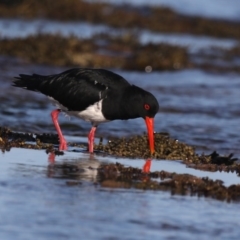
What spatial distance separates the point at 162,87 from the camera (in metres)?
19.9

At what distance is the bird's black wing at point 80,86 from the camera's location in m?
10.3

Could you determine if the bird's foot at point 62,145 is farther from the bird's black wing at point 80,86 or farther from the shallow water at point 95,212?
the shallow water at point 95,212

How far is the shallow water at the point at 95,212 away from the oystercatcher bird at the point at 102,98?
201cm

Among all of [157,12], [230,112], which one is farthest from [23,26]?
[230,112]

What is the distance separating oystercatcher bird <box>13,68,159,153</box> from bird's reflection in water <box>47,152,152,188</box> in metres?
1.20

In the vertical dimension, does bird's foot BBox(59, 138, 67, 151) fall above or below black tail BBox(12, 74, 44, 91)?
below

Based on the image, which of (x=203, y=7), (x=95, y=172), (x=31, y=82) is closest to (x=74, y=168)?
(x=95, y=172)

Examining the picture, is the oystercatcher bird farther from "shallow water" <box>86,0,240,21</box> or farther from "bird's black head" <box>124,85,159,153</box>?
"shallow water" <box>86,0,240,21</box>

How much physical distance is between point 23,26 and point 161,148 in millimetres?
17674

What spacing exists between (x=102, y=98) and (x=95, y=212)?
352 cm

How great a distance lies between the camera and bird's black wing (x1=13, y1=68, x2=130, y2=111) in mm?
10328

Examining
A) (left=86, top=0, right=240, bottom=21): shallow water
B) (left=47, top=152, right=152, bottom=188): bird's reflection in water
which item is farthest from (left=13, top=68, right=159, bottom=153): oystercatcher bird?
(left=86, top=0, right=240, bottom=21): shallow water

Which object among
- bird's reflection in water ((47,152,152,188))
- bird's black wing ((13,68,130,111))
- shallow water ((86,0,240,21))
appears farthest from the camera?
shallow water ((86,0,240,21))

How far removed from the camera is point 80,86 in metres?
10.5
